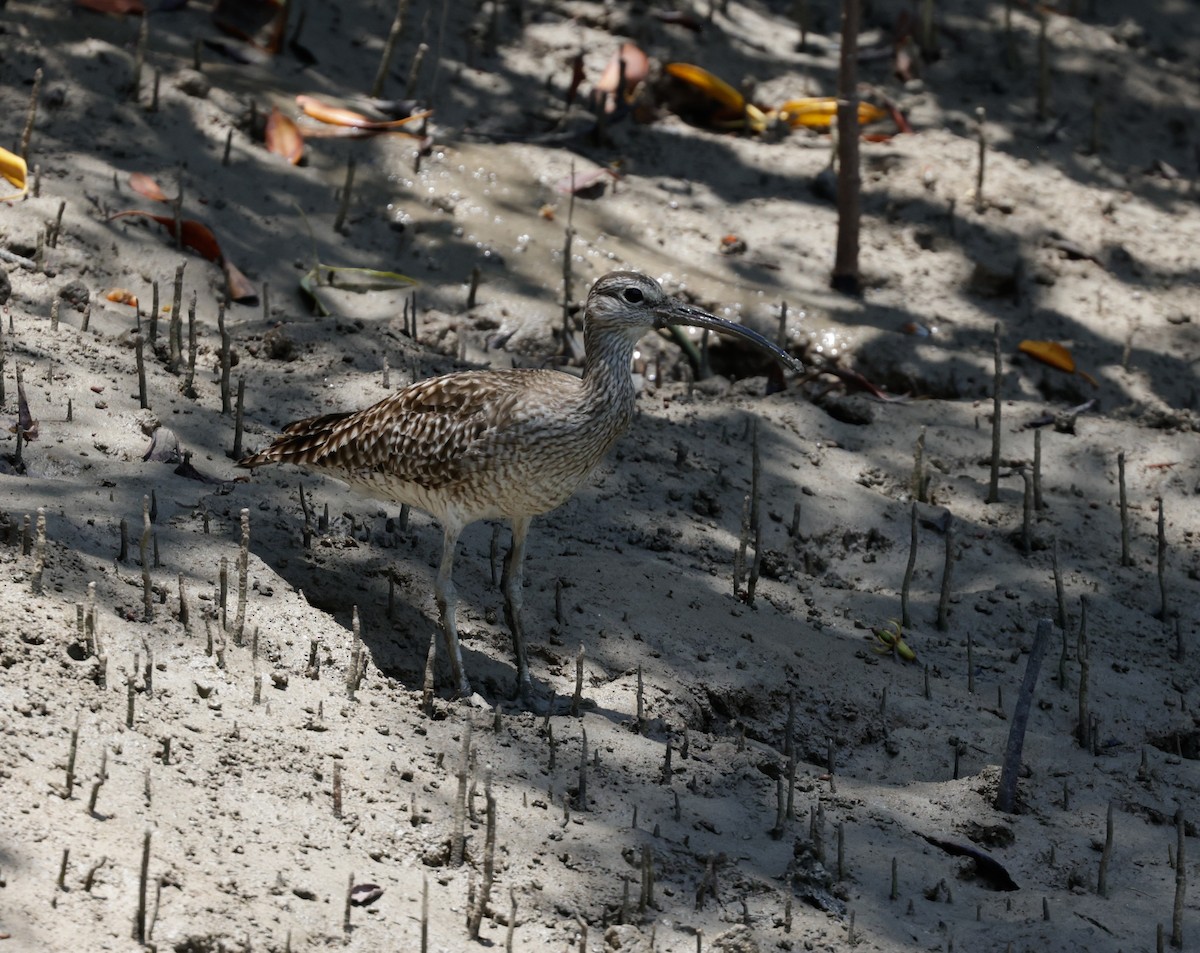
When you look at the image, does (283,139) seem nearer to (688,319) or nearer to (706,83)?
(706,83)

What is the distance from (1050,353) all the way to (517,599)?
4.93 meters

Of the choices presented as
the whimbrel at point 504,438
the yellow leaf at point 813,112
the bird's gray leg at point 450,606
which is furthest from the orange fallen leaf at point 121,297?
the yellow leaf at point 813,112

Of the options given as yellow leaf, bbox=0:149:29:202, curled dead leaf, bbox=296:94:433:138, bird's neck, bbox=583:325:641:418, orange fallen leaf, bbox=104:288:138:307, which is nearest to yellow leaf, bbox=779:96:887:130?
curled dead leaf, bbox=296:94:433:138

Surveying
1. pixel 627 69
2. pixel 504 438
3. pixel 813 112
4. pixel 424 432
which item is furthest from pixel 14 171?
pixel 813 112

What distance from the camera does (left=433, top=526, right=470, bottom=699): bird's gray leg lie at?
22.0 ft

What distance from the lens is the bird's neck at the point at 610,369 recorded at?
683cm

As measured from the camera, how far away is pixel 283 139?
1072 centimetres

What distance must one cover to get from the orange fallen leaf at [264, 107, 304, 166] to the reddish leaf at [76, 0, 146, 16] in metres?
1.29

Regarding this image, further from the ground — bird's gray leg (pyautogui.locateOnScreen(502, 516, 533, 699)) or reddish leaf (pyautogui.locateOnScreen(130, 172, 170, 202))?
reddish leaf (pyautogui.locateOnScreen(130, 172, 170, 202))

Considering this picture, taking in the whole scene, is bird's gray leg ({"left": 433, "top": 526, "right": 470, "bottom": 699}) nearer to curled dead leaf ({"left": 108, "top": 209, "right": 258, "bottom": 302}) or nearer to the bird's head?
the bird's head

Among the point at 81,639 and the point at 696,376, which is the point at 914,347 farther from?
Result: the point at 81,639

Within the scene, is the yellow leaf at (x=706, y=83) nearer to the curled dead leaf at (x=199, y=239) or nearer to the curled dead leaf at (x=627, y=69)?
the curled dead leaf at (x=627, y=69)

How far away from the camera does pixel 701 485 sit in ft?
28.1

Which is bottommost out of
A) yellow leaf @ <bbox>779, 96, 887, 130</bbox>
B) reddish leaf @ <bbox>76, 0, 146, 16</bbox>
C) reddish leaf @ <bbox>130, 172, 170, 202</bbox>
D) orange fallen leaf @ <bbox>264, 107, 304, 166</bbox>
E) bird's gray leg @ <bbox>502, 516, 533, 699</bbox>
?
bird's gray leg @ <bbox>502, 516, 533, 699</bbox>
